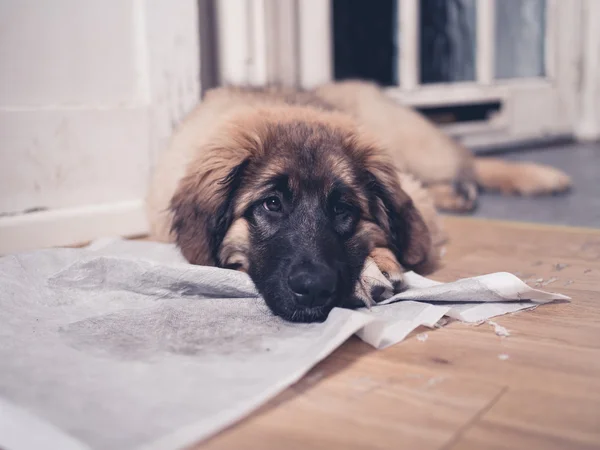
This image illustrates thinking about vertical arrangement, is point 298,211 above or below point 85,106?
below

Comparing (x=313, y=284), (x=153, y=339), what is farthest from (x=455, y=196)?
(x=153, y=339)

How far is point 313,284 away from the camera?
4.35ft

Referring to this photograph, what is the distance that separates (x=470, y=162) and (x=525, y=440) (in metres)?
2.36

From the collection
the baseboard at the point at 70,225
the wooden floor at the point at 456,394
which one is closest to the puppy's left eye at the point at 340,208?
the wooden floor at the point at 456,394

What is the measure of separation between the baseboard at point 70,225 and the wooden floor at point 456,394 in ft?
4.20

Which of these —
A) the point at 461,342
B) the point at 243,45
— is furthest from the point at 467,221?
the point at 461,342

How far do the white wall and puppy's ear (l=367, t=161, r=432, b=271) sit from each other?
3.44 feet

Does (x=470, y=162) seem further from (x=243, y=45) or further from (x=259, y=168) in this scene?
(x=259, y=168)

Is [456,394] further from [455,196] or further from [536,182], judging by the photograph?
[536,182]

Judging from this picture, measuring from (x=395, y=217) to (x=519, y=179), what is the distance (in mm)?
1580

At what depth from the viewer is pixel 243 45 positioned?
283cm

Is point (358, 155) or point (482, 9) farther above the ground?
point (482, 9)

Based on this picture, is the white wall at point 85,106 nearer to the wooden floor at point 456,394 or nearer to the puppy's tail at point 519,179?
the wooden floor at point 456,394

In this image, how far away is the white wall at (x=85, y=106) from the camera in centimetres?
208
